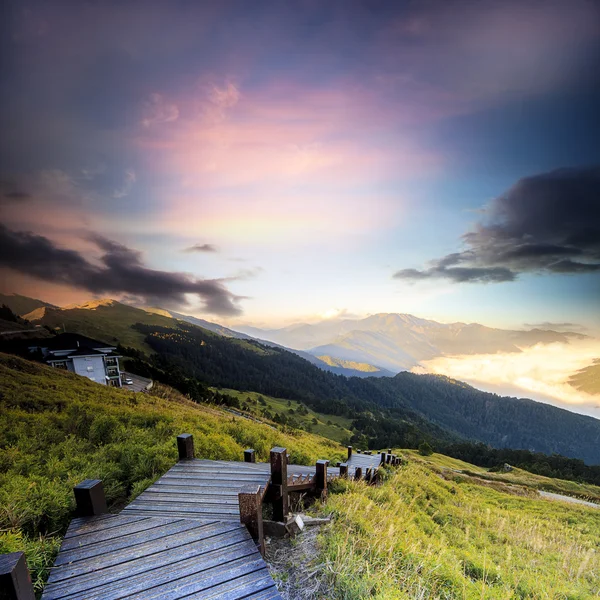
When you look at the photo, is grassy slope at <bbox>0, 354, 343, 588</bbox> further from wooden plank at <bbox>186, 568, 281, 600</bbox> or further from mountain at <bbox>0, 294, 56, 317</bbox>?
mountain at <bbox>0, 294, 56, 317</bbox>

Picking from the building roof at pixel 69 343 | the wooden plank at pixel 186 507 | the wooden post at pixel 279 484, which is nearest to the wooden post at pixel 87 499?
the wooden plank at pixel 186 507

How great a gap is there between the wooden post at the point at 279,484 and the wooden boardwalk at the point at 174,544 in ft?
0.05

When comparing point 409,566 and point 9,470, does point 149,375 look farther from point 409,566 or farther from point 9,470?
point 409,566

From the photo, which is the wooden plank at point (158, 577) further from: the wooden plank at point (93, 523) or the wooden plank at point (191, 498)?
the wooden plank at point (191, 498)

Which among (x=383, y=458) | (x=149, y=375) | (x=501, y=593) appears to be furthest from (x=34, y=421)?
(x=149, y=375)

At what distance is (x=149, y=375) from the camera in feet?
174

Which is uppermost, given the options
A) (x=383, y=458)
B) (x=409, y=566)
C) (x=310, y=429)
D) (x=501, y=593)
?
(x=409, y=566)

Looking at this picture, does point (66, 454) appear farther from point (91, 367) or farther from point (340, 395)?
point (340, 395)

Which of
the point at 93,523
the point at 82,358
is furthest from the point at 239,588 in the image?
the point at 82,358

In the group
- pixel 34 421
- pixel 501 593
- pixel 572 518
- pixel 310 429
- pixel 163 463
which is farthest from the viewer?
pixel 310 429

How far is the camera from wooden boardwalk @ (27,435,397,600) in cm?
329

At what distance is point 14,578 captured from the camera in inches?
101

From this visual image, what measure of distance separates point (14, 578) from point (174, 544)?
70.1 inches

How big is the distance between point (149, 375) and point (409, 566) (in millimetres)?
56431
